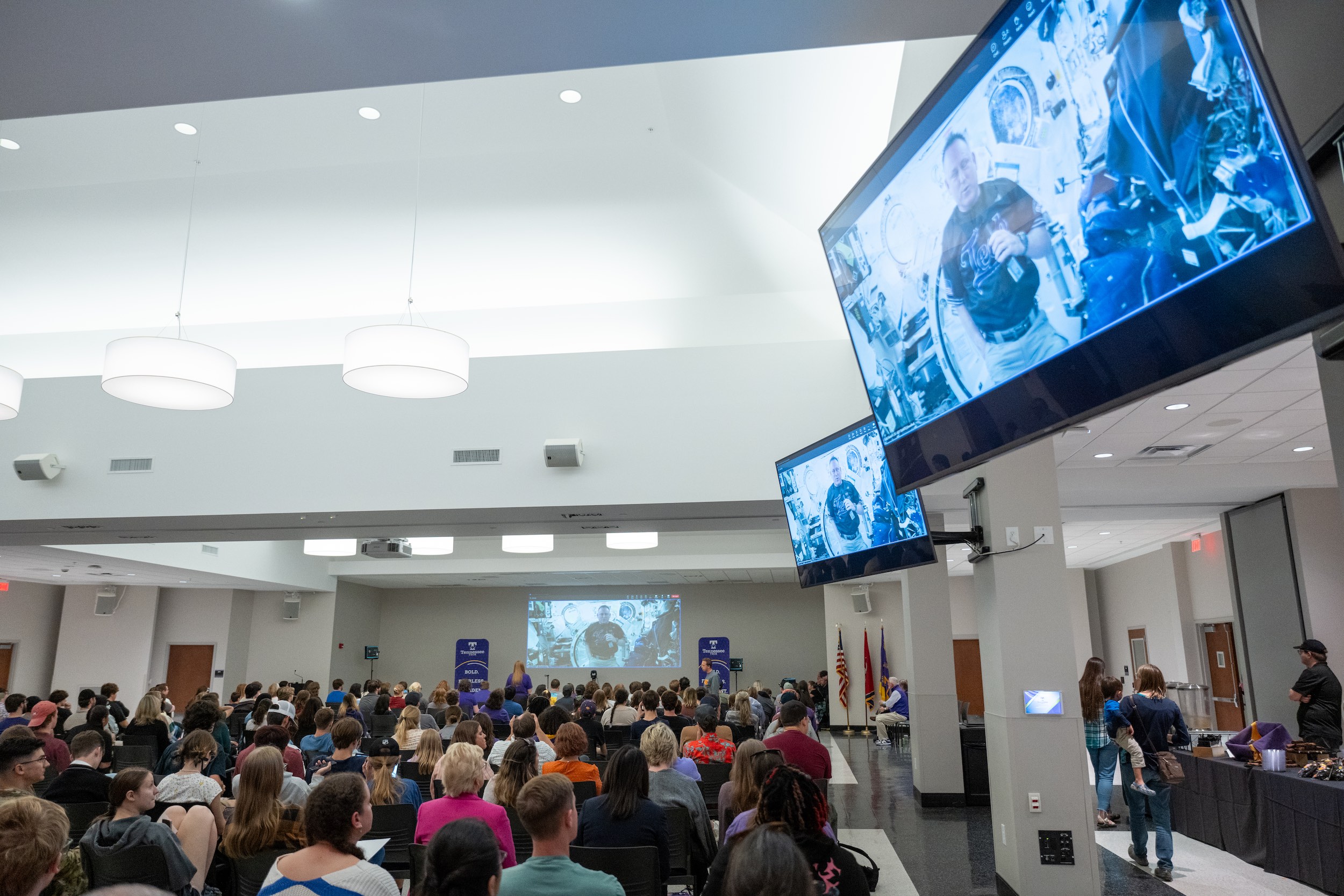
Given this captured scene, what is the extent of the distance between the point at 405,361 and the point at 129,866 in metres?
3.43

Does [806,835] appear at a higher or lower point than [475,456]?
lower

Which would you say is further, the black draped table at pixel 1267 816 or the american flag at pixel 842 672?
the american flag at pixel 842 672

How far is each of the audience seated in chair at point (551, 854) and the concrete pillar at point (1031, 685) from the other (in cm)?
429

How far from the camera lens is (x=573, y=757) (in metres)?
5.55

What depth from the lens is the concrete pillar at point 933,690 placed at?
1030 centimetres

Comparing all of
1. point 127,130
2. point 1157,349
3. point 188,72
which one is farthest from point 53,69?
point 127,130

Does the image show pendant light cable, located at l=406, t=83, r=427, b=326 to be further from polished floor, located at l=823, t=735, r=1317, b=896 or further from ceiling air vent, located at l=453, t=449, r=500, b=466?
polished floor, located at l=823, t=735, r=1317, b=896

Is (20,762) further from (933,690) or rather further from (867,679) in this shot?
(867,679)

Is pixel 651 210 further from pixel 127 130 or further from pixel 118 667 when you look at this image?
pixel 118 667

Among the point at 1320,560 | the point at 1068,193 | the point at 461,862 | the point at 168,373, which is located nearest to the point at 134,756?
the point at 168,373

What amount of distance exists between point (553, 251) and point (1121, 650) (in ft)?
56.4

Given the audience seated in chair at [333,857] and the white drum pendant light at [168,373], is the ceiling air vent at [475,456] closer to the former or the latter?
the white drum pendant light at [168,373]

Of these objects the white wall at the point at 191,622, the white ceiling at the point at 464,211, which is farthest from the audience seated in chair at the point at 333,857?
the white wall at the point at 191,622

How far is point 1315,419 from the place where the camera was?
7.98 meters
